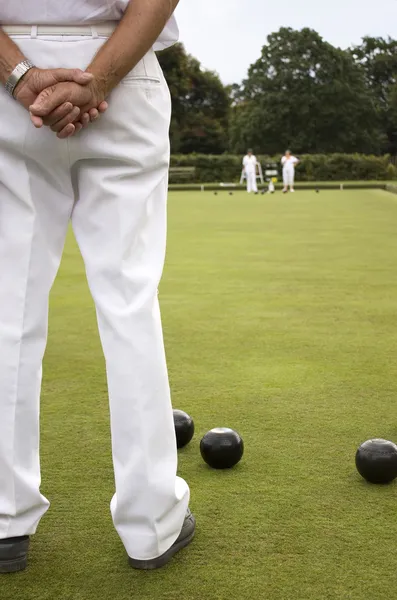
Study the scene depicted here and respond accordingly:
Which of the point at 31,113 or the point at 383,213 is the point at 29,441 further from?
the point at 383,213

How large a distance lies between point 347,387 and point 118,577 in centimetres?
185

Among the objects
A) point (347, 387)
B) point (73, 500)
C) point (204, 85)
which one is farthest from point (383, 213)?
point (204, 85)

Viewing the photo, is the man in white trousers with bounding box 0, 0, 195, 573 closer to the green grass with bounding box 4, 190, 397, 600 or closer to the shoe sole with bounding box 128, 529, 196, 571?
the shoe sole with bounding box 128, 529, 196, 571

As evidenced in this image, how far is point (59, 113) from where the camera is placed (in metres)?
1.85

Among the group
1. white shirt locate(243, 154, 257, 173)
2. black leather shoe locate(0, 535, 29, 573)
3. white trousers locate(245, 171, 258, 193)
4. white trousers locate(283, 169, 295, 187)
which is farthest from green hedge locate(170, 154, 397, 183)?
black leather shoe locate(0, 535, 29, 573)

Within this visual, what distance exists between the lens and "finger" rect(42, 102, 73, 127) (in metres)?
1.84

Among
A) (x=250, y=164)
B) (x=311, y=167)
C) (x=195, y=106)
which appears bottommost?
(x=311, y=167)

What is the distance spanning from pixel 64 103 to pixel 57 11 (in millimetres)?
202

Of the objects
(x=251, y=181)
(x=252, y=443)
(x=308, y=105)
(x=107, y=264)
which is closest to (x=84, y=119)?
(x=107, y=264)

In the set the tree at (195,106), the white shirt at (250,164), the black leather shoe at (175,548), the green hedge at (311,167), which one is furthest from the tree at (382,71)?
the black leather shoe at (175,548)

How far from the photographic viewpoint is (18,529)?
6.96ft

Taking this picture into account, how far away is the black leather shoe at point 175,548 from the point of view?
207 cm

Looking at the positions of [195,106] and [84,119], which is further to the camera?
[195,106]

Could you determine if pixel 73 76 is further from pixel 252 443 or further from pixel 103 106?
pixel 252 443
